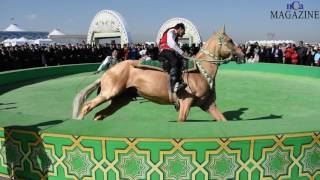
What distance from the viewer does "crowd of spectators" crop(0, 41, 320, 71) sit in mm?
22019

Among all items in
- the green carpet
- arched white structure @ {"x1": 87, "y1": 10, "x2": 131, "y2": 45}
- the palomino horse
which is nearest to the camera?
the green carpet

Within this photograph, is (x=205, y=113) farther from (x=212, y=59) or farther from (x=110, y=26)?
(x=110, y=26)

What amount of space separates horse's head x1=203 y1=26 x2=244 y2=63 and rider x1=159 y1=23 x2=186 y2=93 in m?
0.56

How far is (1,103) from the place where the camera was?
1102 cm

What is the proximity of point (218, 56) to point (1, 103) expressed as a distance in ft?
22.7

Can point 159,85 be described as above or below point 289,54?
above

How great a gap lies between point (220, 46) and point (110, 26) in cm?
3991

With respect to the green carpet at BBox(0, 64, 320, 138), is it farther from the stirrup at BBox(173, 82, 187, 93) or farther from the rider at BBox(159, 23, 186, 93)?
the rider at BBox(159, 23, 186, 93)

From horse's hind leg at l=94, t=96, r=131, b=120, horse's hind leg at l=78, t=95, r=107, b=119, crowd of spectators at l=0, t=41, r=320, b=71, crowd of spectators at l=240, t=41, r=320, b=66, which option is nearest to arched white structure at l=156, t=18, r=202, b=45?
crowd of spectators at l=0, t=41, r=320, b=71

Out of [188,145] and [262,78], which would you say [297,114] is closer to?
[188,145]

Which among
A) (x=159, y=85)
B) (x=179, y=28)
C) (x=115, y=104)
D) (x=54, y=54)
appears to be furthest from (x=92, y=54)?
(x=159, y=85)

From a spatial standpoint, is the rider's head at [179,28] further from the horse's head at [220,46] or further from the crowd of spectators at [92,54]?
the crowd of spectators at [92,54]

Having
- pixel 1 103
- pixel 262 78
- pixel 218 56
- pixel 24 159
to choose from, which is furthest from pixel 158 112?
pixel 262 78

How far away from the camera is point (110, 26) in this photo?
150 ft
